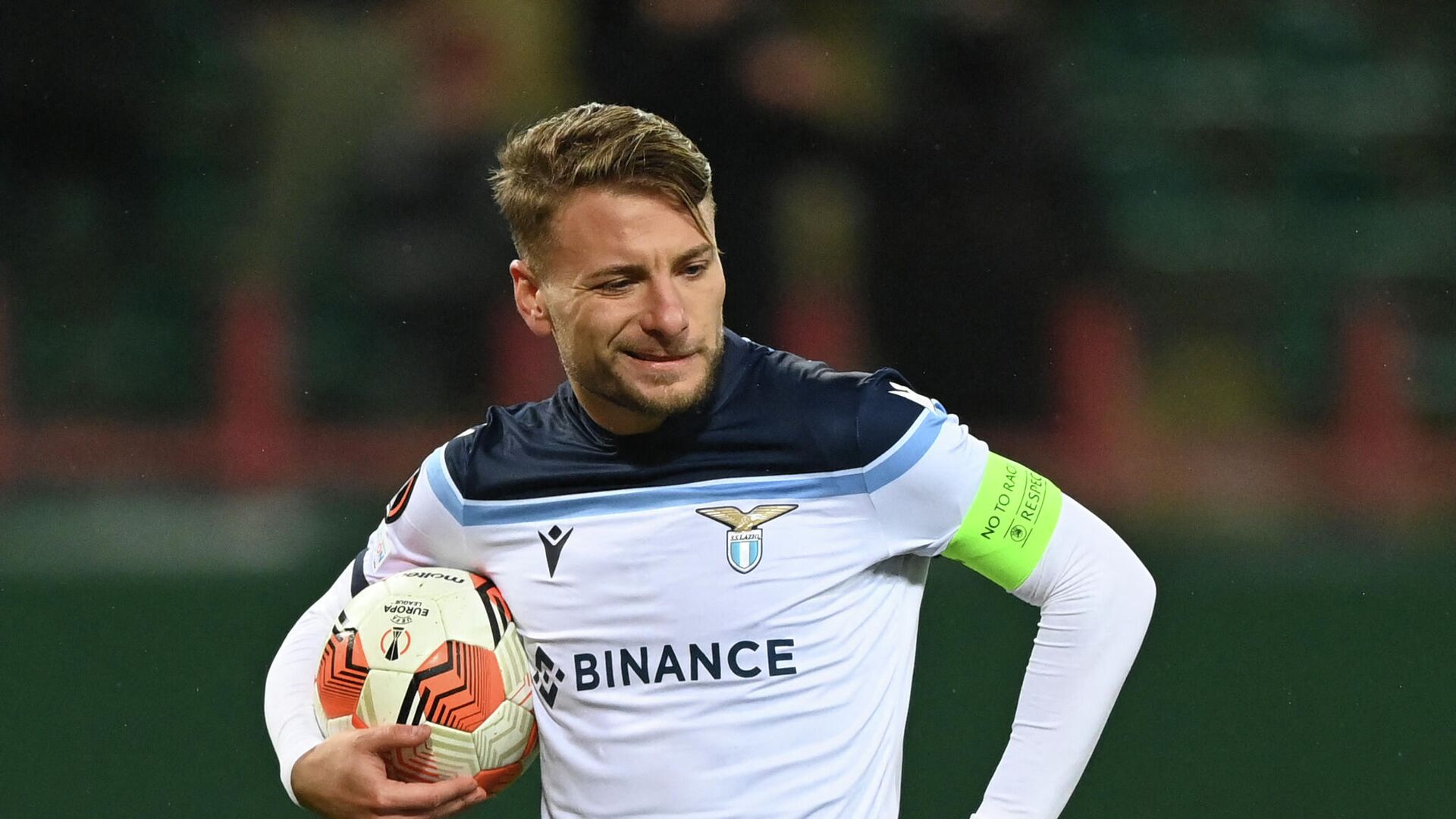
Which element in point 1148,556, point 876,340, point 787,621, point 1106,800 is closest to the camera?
point 787,621

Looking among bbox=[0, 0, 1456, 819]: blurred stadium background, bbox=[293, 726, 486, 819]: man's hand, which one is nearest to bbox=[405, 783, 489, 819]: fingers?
bbox=[293, 726, 486, 819]: man's hand

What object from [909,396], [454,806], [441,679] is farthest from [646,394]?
[454,806]

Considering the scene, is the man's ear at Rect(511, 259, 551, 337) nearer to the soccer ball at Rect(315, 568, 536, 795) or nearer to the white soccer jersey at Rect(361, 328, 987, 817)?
the white soccer jersey at Rect(361, 328, 987, 817)

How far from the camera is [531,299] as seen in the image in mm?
1928

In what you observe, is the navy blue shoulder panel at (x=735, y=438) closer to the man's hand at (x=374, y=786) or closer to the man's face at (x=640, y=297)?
the man's face at (x=640, y=297)

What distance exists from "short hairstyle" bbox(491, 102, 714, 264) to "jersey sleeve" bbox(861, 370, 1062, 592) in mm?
309

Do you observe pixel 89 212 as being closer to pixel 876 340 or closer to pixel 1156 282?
pixel 876 340

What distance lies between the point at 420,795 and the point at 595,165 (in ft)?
2.38

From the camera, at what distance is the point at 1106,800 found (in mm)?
3494

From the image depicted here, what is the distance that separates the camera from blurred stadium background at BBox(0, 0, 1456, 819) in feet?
12.9

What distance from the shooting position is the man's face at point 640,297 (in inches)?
69.2

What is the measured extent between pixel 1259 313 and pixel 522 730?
113 inches

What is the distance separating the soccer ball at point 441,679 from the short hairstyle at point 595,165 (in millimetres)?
427

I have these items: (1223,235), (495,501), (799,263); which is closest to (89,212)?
(799,263)
